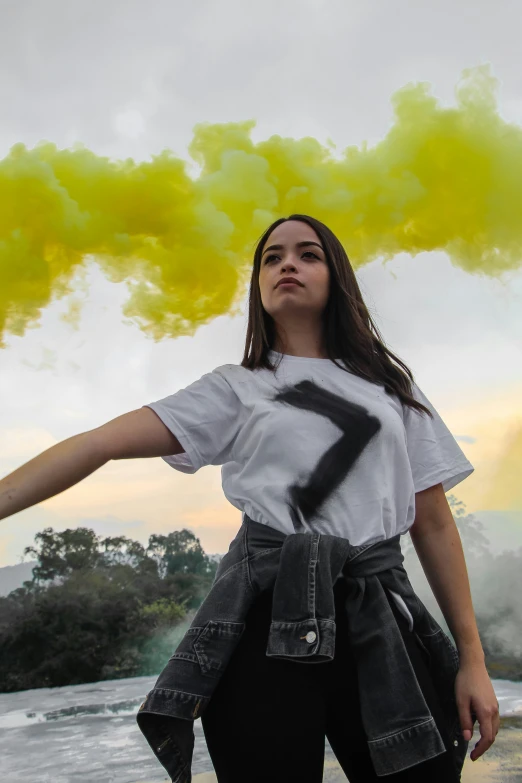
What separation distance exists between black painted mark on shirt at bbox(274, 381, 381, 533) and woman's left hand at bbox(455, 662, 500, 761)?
0.42 meters

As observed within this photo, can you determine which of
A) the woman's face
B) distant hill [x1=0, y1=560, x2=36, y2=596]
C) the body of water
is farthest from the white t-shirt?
distant hill [x1=0, y1=560, x2=36, y2=596]

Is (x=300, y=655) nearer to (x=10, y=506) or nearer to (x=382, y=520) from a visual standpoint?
(x=382, y=520)

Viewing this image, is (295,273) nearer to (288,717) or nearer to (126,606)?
(288,717)

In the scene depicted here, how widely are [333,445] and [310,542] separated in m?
0.20

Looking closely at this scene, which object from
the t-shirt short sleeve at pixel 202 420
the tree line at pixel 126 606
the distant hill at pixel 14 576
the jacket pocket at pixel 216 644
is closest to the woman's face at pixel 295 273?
the t-shirt short sleeve at pixel 202 420

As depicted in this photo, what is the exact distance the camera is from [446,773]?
1063 mm

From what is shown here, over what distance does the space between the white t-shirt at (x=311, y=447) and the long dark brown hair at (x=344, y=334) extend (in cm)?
4

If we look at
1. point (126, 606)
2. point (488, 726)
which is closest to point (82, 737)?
point (126, 606)

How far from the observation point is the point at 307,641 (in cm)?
100

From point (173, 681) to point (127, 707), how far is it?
3.03m

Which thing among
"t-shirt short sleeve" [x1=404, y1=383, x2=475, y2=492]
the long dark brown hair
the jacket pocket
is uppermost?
the long dark brown hair

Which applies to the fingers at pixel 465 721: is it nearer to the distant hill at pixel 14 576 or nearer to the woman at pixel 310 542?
the woman at pixel 310 542

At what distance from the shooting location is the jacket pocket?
40.8 inches

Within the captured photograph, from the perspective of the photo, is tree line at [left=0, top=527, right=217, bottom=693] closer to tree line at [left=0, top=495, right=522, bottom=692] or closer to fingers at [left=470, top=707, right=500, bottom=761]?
tree line at [left=0, top=495, right=522, bottom=692]
